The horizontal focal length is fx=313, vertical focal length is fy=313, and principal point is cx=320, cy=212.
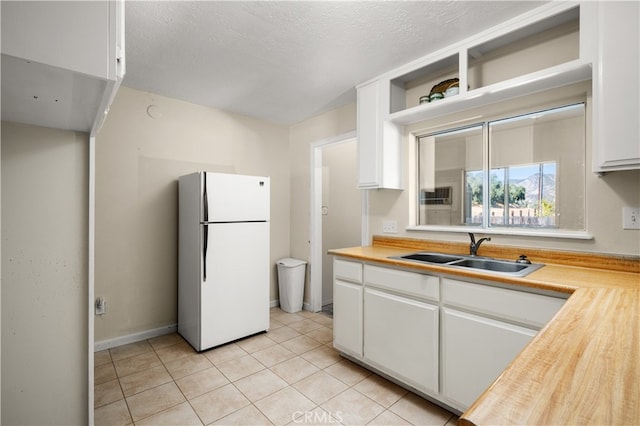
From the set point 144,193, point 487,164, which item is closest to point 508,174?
point 487,164

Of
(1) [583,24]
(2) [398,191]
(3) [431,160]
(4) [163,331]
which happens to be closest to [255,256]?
(4) [163,331]

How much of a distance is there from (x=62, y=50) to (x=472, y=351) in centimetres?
215

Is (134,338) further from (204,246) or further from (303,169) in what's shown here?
(303,169)

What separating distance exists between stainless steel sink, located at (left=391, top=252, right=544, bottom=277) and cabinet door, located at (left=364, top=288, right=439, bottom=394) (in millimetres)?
324

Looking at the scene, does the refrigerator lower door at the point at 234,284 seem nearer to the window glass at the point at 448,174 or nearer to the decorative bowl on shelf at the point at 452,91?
the window glass at the point at 448,174

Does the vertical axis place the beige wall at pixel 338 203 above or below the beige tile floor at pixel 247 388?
above

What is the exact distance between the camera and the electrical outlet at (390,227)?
2.91 meters

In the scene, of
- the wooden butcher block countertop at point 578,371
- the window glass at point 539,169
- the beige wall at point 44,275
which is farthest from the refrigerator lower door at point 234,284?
the wooden butcher block countertop at point 578,371

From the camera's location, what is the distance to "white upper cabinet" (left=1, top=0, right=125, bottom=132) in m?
0.75

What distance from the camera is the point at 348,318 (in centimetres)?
251

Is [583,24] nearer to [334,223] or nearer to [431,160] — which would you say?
[431,160]

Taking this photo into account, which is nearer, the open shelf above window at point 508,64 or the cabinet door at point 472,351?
the cabinet door at point 472,351

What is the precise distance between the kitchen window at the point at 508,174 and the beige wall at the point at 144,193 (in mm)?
2305

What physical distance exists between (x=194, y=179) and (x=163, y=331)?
1.61 meters
